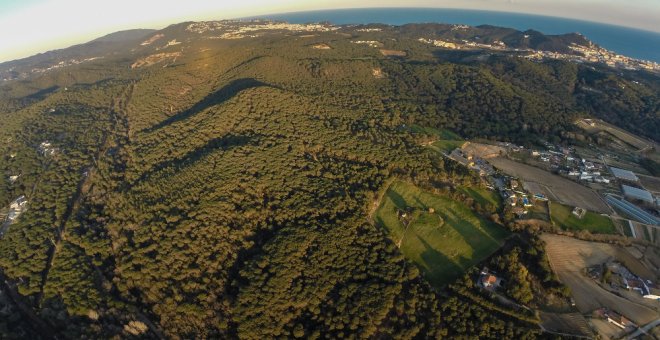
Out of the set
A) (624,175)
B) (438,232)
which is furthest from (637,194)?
(438,232)

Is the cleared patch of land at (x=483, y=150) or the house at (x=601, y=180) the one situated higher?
the cleared patch of land at (x=483, y=150)

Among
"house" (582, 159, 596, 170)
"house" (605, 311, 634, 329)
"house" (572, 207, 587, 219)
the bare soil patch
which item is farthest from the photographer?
the bare soil patch

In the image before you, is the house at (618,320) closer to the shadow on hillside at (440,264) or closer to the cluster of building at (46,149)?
the shadow on hillside at (440,264)

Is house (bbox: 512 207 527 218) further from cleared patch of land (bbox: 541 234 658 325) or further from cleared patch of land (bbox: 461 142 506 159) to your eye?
cleared patch of land (bbox: 461 142 506 159)

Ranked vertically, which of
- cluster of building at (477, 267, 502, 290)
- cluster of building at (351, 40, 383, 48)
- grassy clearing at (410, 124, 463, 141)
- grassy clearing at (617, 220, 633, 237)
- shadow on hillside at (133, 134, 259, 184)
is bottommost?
cluster of building at (477, 267, 502, 290)

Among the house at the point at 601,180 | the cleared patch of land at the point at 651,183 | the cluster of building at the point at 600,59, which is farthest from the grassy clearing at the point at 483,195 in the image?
the cluster of building at the point at 600,59

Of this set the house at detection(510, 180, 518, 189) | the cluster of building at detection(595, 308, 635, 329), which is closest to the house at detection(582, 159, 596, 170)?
the house at detection(510, 180, 518, 189)

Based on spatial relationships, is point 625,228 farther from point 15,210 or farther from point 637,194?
point 15,210
